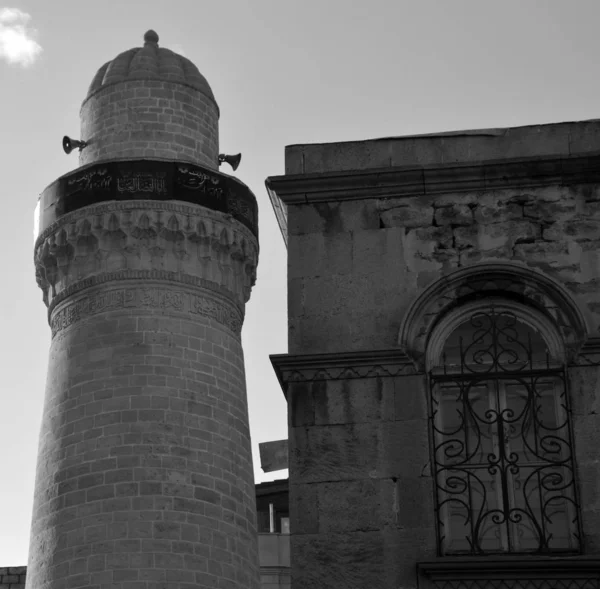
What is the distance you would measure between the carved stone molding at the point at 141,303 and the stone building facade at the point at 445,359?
38.8ft

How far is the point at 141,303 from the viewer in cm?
2523

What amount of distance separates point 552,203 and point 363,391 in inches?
88.4

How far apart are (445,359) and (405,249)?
3.25 feet

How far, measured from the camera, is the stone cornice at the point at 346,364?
1264 centimetres

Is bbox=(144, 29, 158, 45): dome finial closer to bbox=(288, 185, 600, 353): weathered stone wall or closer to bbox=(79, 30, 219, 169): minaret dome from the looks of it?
bbox=(79, 30, 219, 169): minaret dome

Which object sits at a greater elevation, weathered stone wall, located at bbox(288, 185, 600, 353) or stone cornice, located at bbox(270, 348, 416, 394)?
weathered stone wall, located at bbox(288, 185, 600, 353)

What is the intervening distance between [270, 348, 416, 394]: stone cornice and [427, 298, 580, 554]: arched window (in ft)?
0.95

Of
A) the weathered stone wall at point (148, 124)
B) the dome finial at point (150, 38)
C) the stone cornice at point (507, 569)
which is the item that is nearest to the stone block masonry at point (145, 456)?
→ the weathered stone wall at point (148, 124)

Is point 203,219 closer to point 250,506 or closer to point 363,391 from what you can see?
point 250,506

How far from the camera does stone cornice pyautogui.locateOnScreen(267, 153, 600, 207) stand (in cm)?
1320

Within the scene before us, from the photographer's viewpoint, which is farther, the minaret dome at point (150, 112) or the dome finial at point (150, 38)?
the dome finial at point (150, 38)

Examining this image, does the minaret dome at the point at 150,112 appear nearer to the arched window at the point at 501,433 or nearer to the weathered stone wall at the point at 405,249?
the weathered stone wall at the point at 405,249

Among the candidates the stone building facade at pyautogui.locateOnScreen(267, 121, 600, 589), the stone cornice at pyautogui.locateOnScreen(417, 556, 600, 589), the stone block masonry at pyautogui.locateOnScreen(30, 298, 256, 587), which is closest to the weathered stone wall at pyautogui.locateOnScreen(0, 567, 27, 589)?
the stone block masonry at pyautogui.locateOnScreen(30, 298, 256, 587)

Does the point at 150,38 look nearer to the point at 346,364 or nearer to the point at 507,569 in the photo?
the point at 346,364
